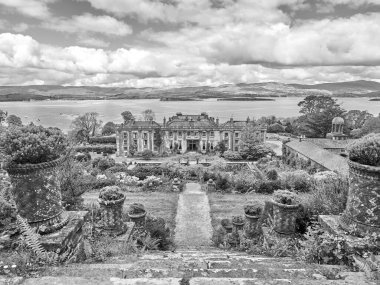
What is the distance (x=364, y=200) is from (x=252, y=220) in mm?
6598

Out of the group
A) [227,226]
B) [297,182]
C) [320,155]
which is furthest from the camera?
[320,155]

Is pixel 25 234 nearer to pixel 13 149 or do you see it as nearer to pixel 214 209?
pixel 13 149

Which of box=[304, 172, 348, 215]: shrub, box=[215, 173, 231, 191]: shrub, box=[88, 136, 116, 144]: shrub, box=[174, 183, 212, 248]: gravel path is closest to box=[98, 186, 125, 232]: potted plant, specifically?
box=[174, 183, 212, 248]: gravel path

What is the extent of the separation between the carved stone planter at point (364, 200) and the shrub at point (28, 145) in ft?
17.6

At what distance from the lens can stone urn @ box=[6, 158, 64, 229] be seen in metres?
4.72

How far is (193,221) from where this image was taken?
57.3 feet

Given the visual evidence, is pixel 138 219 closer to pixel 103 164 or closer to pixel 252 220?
pixel 252 220

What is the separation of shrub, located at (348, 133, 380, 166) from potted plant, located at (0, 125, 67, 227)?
536cm

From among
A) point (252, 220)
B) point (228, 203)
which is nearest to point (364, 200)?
point (252, 220)

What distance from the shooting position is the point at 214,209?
1994 cm

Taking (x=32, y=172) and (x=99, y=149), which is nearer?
(x=32, y=172)

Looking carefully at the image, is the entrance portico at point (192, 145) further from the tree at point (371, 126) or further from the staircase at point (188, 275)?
the staircase at point (188, 275)

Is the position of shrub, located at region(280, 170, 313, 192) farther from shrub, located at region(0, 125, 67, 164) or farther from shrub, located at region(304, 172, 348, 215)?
shrub, located at region(0, 125, 67, 164)

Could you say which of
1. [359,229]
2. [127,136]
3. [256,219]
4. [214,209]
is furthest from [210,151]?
[359,229]
